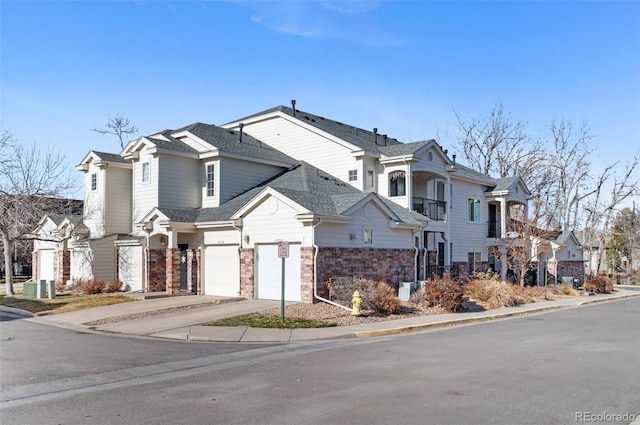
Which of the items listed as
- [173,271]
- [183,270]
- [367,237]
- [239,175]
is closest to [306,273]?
[367,237]

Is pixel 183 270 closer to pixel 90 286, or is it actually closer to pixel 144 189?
pixel 90 286

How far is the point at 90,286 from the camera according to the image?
25.7 meters

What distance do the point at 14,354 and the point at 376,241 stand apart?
14.6 meters

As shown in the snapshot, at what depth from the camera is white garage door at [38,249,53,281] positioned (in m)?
32.8

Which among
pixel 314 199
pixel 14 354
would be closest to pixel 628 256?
pixel 314 199

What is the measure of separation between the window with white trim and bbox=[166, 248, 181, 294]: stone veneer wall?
19350 millimetres

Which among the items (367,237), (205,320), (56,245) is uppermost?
(367,237)

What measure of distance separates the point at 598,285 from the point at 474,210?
9.54 metres

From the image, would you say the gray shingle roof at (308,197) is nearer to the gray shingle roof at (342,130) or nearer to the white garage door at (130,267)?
the gray shingle roof at (342,130)

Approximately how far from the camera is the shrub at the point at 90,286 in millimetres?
25694

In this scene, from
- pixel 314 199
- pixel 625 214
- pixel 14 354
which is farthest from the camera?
pixel 625 214

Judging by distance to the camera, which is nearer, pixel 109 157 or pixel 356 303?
pixel 356 303

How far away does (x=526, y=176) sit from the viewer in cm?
5209

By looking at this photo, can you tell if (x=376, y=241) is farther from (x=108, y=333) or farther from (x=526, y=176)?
(x=526, y=176)
